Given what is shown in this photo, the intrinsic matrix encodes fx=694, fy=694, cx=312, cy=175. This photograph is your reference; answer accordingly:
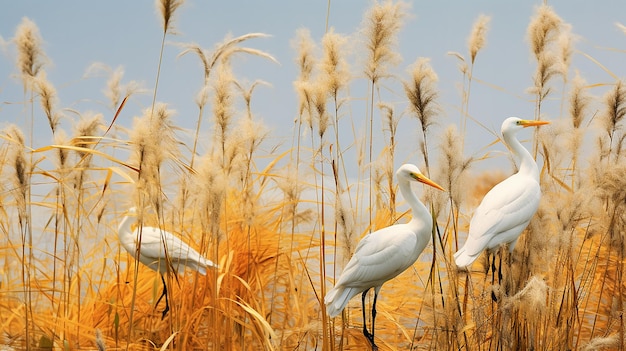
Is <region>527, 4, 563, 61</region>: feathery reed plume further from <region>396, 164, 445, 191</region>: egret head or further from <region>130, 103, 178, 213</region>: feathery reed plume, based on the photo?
<region>130, 103, 178, 213</region>: feathery reed plume

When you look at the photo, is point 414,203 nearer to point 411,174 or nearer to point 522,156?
point 411,174

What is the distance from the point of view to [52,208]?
133 inches

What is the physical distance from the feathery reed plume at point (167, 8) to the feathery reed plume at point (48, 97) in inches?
26.1

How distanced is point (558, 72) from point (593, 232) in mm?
696

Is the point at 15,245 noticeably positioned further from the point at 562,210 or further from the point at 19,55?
the point at 562,210

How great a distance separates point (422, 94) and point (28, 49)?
1732mm

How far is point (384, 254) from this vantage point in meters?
2.64

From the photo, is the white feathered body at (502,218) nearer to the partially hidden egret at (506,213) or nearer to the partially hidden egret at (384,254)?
the partially hidden egret at (506,213)

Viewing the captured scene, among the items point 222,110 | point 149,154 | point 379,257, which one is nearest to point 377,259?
point 379,257

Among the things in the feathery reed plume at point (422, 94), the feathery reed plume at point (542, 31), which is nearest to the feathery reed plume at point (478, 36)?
the feathery reed plume at point (542, 31)

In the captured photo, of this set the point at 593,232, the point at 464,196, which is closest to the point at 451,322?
the point at 464,196

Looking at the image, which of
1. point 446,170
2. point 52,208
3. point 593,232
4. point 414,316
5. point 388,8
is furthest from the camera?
point 414,316

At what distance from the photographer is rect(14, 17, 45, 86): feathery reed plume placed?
2.97 meters

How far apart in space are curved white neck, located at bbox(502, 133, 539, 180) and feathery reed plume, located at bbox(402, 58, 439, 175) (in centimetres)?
97
